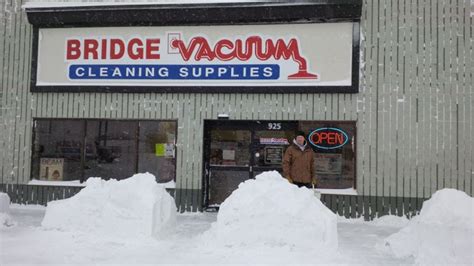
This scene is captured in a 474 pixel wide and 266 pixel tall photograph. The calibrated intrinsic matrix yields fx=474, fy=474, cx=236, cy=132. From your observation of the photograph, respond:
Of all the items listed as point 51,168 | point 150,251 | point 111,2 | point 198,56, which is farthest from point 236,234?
point 111,2

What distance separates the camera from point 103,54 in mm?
11984

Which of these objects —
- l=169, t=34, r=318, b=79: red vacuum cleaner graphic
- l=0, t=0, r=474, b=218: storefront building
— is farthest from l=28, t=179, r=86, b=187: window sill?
l=169, t=34, r=318, b=79: red vacuum cleaner graphic

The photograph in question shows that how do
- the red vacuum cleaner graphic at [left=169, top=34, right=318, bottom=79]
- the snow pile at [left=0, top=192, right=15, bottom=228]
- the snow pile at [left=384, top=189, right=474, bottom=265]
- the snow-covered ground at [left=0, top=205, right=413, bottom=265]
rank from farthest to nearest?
the red vacuum cleaner graphic at [left=169, top=34, right=318, bottom=79] → the snow pile at [left=0, top=192, right=15, bottom=228] → the snow-covered ground at [left=0, top=205, right=413, bottom=265] → the snow pile at [left=384, top=189, right=474, bottom=265]

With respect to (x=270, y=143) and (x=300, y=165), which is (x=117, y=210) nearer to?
(x=300, y=165)

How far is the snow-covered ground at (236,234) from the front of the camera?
6.75m

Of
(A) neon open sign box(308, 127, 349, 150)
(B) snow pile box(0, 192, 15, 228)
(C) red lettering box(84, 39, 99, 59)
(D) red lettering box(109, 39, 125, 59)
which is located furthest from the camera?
(C) red lettering box(84, 39, 99, 59)

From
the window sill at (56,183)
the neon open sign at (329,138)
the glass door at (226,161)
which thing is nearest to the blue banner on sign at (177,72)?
the glass door at (226,161)

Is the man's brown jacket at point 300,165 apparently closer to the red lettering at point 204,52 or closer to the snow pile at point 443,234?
the snow pile at point 443,234

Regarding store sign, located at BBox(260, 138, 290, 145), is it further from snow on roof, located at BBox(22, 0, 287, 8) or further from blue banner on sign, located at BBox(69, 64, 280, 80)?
snow on roof, located at BBox(22, 0, 287, 8)

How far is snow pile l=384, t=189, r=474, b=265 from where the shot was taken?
6.54 meters

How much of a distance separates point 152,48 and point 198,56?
1.21m

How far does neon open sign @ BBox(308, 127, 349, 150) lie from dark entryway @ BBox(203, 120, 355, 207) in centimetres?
7

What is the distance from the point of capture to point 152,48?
11844 millimetres

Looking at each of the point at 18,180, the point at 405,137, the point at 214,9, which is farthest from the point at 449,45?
the point at 18,180
